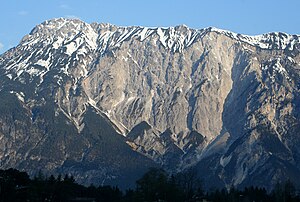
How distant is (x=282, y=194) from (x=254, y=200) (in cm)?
1223

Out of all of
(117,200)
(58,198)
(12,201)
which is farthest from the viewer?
(117,200)

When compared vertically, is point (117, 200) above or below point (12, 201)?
Result: above

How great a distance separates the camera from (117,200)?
7594 inches

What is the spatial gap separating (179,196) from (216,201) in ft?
29.0

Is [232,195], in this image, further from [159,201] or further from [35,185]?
[35,185]

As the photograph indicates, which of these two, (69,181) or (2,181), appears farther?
(69,181)

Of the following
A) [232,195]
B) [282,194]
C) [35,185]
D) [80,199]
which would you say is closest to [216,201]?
[232,195]

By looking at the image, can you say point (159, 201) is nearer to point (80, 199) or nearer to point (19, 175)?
point (80, 199)

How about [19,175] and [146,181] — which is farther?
[146,181]

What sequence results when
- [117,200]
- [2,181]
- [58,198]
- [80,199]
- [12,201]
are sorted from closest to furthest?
1. [12,201]
2. [2,181]
3. [58,198]
4. [80,199]
5. [117,200]

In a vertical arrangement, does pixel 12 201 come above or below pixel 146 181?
below

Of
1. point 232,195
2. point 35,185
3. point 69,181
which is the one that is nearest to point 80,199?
point 69,181

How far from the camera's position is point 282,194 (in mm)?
185875

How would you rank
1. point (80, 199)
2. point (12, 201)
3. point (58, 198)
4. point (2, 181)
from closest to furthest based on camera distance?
point (12, 201)
point (2, 181)
point (58, 198)
point (80, 199)
